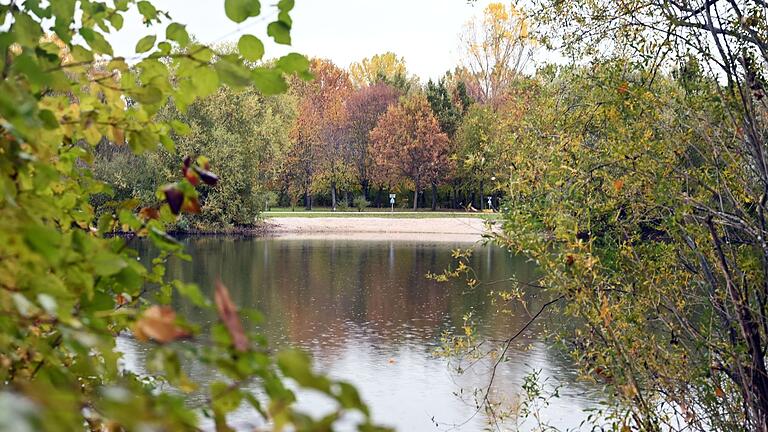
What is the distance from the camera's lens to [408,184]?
46094 mm

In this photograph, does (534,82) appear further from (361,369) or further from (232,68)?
(361,369)

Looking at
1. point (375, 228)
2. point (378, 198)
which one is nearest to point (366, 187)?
point (378, 198)

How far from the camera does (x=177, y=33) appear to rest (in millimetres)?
1822

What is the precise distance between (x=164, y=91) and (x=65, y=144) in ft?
1.70

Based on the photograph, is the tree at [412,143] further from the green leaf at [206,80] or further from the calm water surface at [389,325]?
the green leaf at [206,80]

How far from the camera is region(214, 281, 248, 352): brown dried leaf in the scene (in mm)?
963

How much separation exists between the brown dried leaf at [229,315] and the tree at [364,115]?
45.9 meters

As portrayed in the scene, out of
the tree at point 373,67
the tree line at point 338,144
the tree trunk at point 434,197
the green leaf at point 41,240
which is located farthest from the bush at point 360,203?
the green leaf at point 41,240

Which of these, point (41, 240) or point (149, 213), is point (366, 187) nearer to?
point (149, 213)

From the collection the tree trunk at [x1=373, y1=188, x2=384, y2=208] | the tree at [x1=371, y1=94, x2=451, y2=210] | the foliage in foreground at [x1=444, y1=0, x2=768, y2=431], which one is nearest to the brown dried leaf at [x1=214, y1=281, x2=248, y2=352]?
the foliage in foreground at [x1=444, y1=0, x2=768, y2=431]

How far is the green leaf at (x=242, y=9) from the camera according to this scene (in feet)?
5.00

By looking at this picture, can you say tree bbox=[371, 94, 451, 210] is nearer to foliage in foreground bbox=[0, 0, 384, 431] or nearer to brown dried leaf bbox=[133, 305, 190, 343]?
foliage in foreground bbox=[0, 0, 384, 431]

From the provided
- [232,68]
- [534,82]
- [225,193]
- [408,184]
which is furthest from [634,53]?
[408,184]

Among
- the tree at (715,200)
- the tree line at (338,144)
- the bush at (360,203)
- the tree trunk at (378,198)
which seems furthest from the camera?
the tree trunk at (378,198)
